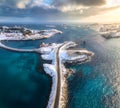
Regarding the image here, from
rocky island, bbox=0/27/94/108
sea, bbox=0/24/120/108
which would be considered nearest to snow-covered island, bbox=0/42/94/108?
rocky island, bbox=0/27/94/108

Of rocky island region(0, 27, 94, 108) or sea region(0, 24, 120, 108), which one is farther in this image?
sea region(0, 24, 120, 108)

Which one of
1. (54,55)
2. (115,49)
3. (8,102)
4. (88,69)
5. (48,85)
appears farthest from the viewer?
(115,49)

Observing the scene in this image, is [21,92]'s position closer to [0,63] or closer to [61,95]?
[61,95]

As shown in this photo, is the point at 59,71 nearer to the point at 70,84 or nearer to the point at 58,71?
the point at 58,71

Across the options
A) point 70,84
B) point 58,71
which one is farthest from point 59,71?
point 70,84

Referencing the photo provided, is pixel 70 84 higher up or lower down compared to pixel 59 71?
lower down

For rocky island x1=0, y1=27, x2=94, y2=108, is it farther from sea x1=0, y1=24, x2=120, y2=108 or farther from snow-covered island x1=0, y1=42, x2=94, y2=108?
sea x1=0, y1=24, x2=120, y2=108

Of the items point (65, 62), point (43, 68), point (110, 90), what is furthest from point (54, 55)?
point (110, 90)

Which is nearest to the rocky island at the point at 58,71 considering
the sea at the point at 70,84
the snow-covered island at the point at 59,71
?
the snow-covered island at the point at 59,71

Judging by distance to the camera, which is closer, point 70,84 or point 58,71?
point 70,84

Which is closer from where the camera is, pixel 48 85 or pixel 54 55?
pixel 48 85

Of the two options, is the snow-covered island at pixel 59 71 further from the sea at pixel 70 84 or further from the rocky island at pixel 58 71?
the sea at pixel 70 84
